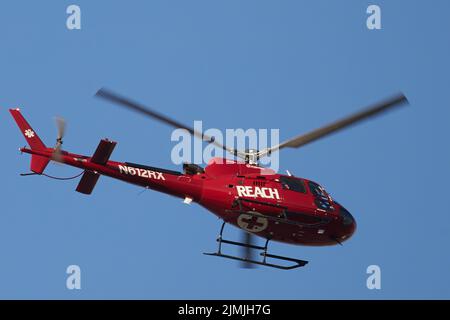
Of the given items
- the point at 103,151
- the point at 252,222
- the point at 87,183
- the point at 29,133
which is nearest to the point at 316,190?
the point at 252,222

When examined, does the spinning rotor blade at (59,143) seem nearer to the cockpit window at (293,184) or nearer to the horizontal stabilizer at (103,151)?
the horizontal stabilizer at (103,151)

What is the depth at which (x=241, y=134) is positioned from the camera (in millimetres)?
13742

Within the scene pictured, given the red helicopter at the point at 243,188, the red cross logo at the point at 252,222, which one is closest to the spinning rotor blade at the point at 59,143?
the red helicopter at the point at 243,188

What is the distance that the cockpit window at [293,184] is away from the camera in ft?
45.3

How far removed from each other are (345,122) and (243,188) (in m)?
2.00

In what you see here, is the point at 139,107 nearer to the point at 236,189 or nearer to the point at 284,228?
the point at 236,189

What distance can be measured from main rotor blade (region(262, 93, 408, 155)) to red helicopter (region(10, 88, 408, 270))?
0.05 feet

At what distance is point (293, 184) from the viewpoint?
13.9 m

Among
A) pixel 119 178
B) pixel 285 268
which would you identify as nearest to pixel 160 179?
pixel 119 178

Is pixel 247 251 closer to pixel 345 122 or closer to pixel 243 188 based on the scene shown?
pixel 243 188

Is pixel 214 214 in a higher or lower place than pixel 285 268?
higher

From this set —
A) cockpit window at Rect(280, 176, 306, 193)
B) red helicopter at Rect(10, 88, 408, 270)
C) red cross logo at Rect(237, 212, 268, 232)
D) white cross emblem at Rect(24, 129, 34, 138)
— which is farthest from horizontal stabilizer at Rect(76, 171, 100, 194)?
cockpit window at Rect(280, 176, 306, 193)

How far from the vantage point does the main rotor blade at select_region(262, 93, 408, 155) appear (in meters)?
12.3

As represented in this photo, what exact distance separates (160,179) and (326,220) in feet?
9.17
